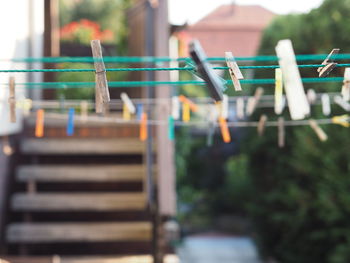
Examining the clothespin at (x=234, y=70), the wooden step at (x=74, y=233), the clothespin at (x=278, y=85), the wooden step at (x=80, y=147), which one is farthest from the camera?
the wooden step at (x=80, y=147)

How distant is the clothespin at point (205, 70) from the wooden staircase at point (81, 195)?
10.3 ft

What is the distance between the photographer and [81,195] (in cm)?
530

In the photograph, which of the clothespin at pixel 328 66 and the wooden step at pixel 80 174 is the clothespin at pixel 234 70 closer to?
the clothespin at pixel 328 66

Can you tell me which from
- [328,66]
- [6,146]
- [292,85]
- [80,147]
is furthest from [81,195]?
[292,85]

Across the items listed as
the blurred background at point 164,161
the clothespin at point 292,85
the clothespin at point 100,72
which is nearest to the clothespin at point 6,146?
Result: the blurred background at point 164,161

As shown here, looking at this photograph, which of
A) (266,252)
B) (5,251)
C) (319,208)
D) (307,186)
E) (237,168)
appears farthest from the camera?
(237,168)

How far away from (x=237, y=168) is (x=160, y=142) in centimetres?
606

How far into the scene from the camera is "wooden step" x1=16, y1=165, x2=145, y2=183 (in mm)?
5398

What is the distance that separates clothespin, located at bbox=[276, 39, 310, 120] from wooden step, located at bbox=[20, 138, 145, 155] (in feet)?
12.3

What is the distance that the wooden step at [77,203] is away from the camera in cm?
520

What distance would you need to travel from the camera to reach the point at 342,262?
17.7 feet

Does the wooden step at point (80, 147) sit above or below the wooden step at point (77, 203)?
above

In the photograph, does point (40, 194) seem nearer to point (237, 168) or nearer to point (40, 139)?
point (40, 139)

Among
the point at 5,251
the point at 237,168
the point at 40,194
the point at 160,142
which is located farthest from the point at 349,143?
the point at 237,168
